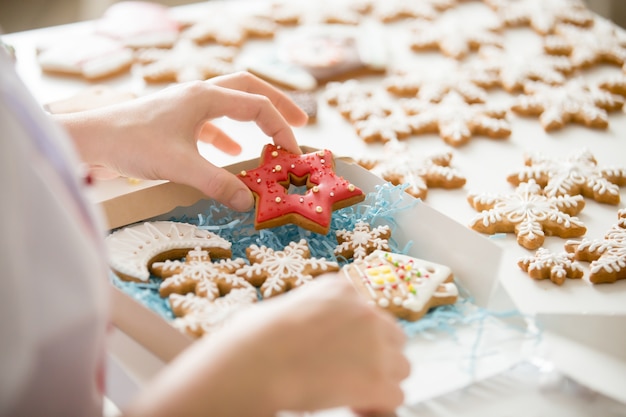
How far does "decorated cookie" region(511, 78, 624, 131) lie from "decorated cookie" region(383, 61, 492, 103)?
98 mm

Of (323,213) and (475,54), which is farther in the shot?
(475,54)

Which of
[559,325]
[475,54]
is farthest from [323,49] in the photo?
[559,325]

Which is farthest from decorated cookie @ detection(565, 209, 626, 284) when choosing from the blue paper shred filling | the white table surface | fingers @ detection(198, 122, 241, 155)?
fingers @ detection(198, 122, 241, 155)

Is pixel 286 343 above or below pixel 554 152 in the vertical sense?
above

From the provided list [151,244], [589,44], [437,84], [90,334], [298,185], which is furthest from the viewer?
[589,44]

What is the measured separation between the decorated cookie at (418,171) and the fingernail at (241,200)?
0.30 meters

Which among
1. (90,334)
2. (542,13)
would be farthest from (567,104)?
(90,334)

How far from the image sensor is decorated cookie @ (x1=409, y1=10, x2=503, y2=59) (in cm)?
171

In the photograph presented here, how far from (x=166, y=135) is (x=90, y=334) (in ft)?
1.67

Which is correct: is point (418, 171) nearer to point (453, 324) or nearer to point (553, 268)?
point (553, 268)

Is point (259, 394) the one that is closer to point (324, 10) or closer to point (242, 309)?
point (242, 309)

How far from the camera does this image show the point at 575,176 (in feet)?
4.01

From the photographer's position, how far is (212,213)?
109cm

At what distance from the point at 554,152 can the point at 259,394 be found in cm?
96
